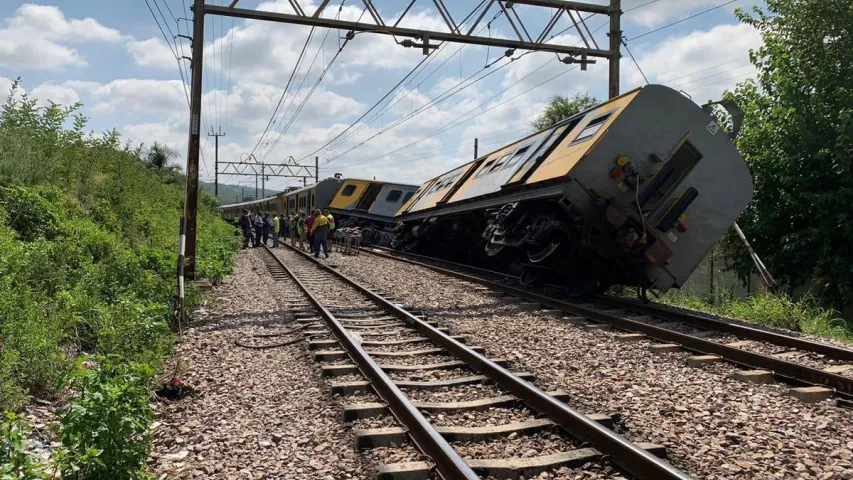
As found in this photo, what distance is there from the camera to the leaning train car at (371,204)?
90.6 feet

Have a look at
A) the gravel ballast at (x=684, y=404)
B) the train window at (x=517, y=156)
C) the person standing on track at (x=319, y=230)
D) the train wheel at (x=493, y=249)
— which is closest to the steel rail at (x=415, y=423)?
the gravel ballast at (x=684, y=404)

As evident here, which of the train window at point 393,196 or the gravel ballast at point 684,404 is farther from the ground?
the train window at point 393,196

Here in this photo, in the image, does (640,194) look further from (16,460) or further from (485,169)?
(16,460)

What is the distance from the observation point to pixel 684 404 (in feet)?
14.4

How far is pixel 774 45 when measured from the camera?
12.5m

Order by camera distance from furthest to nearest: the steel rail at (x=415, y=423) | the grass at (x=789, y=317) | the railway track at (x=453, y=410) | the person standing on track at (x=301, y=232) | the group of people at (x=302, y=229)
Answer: the person standing on track at (x=301, y=232)
the group of people at (x=302, y=229)
the grass at (x=789, y=317)
the railway track at (x=453, y=410)
the steel rail at (x=415, y=423)

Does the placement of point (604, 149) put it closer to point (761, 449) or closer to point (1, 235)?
point (761, 449)

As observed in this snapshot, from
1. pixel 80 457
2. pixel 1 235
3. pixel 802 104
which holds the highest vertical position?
pixel 802 104

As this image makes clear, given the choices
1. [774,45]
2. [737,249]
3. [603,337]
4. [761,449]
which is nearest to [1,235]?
[603,337]

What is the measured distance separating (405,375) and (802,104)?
10736 mm

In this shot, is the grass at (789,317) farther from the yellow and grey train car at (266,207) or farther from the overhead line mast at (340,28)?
the yellow and grey train car at (266,207)

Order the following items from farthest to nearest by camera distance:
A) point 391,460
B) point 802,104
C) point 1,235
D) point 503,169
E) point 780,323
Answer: point 503,169 → point 802,104 → point 780,323 → point 1,235 → point 391,460

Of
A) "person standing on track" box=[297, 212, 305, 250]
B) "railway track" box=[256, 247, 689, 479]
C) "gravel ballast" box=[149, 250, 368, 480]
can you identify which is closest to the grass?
"railway track" box=[256, 247, 689, 479]

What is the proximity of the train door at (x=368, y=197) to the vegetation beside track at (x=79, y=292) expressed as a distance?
13.6m
